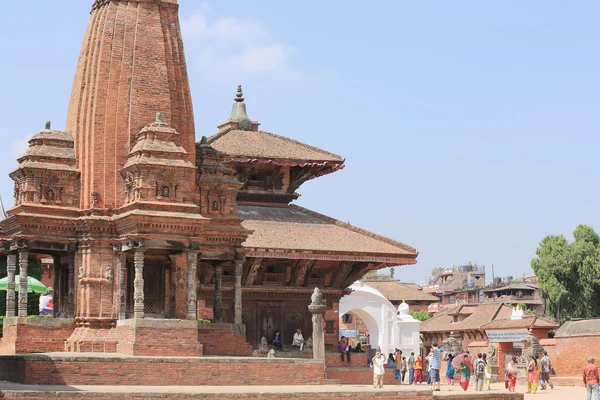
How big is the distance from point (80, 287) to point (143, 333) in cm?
309

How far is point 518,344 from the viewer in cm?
5916

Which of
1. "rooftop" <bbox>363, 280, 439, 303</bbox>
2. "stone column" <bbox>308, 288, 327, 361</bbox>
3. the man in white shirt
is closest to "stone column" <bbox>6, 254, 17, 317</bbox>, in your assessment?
"stone column" <bbox>308, 288, 327, 361</bbox>

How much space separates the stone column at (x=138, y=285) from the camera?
2767 centimetres

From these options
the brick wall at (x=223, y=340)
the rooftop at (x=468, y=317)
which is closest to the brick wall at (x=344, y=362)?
the brick wall at (x=223, y=340)

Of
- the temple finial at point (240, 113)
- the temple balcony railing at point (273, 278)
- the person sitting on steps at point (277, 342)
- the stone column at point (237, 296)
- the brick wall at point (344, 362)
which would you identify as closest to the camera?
the stone column at point (237, 296)

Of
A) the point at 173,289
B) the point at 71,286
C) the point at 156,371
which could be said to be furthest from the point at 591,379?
the point at 71,286

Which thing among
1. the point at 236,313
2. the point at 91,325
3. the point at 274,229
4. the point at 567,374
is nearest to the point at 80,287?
the point at 91,325

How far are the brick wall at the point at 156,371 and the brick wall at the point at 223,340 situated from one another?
3546 millimetres

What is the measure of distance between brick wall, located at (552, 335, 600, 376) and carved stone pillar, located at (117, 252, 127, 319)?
24.3 metres

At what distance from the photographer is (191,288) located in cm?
2875

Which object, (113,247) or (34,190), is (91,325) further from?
(34,190)

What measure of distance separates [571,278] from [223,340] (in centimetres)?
4003

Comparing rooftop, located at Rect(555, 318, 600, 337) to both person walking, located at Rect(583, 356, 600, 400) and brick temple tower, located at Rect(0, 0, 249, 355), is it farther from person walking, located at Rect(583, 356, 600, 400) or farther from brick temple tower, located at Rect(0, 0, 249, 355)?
brick temple tower, located at Rect(0, 0, 249, 355)

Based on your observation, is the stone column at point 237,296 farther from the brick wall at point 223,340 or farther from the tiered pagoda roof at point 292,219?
the tiered pagoda roof at point 292,219
